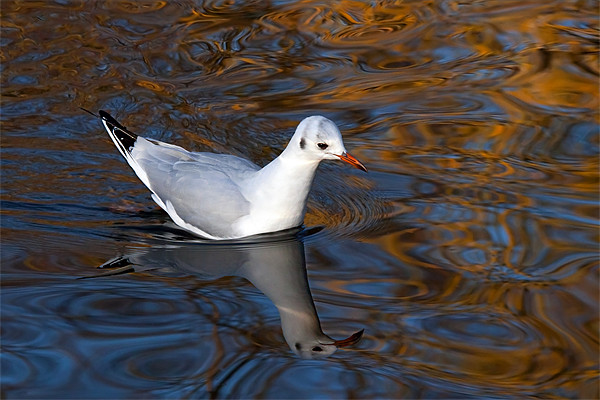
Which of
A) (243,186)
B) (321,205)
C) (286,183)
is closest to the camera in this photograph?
(286,183)

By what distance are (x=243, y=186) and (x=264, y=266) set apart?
545mm

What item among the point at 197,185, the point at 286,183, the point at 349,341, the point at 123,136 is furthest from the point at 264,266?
the point at 123,136

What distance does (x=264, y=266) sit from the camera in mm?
5312

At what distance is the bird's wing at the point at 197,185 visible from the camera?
5.55 metres

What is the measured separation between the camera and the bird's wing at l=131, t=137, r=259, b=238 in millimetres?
5547

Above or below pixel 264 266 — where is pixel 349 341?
below

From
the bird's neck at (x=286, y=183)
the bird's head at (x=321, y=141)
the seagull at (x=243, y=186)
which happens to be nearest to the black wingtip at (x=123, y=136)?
the seagull at (x=243, y=186)

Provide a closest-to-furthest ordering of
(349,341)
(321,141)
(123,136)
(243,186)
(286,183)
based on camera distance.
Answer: (349,341) → (321,141) → (286,183) → (243,186) → (123,136)

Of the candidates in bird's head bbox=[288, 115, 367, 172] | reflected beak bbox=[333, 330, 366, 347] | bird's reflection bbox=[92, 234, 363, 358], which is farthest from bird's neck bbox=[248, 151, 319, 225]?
reflected beak bbox=[333, 330, 366, 347]

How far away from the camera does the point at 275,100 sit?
7477 mm

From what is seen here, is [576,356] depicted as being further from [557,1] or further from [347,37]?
[557,1]

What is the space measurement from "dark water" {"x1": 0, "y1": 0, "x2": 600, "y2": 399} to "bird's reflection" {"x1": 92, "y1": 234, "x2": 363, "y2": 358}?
14 millimetres

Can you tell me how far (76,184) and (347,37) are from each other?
337cm

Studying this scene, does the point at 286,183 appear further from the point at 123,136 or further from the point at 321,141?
the point at 123,136
